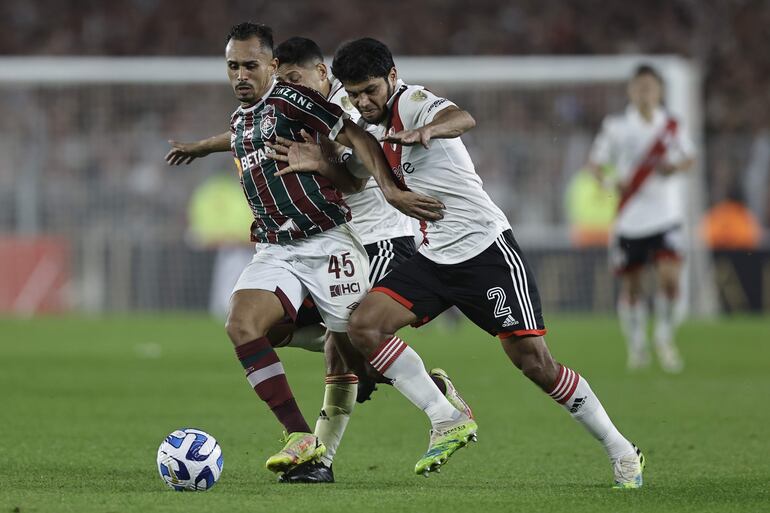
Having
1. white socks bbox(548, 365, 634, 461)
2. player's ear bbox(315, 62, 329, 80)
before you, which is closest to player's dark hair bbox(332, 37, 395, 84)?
player's ear bbox(315, 62, 329, 80)

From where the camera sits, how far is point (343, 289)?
6453 millimetres

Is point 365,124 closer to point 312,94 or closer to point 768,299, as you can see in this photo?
point 312,94

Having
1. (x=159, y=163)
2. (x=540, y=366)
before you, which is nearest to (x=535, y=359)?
(x=540, y=366)

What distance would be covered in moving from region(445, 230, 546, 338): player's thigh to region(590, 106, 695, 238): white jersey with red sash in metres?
7.40

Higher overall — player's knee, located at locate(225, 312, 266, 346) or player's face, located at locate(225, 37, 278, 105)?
player's face, located at locate(225, 37, 278, 105)

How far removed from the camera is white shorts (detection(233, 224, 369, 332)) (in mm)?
6375

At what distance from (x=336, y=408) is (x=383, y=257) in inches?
31.1

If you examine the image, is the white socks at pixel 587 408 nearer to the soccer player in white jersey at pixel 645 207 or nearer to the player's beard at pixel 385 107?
the player's beard at pixel 385 107

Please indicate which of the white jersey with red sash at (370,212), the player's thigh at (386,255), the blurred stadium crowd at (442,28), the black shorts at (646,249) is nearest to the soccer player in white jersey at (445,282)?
the player's thigh at (386,255)

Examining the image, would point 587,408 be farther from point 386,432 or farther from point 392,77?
point 386,432

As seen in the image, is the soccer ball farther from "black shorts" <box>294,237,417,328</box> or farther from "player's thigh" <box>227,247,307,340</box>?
"black shorts" <box>294,237,417,328</box>

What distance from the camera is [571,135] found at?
22.5 meters

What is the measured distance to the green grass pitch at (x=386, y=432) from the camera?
18.5ft

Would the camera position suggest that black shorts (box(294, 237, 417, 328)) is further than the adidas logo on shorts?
Yes
